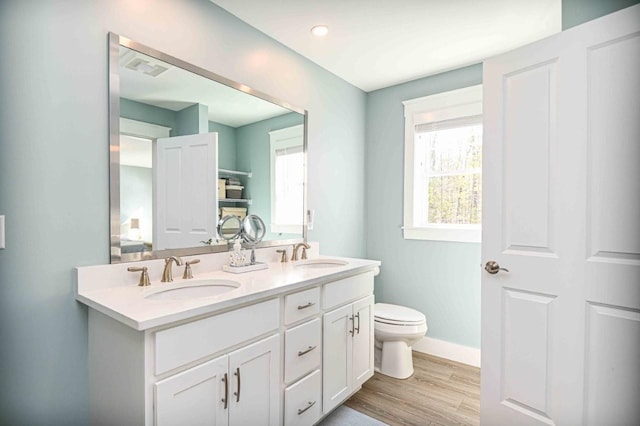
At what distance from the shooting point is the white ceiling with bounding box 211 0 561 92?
1.82 metres

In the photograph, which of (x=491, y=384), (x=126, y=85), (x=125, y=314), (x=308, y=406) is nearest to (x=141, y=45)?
(x=126, y=85)

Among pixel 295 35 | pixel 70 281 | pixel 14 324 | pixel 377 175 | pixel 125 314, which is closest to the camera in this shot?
pixel 125 314

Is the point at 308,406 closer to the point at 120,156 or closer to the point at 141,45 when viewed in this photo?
the point at 120,156

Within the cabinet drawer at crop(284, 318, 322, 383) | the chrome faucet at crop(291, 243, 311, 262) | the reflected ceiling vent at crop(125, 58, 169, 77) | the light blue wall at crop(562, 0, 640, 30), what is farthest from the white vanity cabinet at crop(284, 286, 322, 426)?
the light blue wall at crop(562, 0, 640, 30)

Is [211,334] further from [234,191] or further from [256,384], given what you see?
[234,191]

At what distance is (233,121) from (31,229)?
1.14 meters

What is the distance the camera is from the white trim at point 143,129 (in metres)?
1.46

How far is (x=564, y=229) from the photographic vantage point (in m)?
1.37

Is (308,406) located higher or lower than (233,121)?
lower

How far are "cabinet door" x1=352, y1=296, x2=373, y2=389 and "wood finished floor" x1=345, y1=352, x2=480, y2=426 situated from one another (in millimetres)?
139

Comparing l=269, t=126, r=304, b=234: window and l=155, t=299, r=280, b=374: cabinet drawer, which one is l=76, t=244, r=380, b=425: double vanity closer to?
l=155, t=299, r=280, b=374: cabinet drawer

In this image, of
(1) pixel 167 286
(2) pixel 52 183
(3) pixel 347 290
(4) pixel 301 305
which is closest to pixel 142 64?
(2) pixel 52 183

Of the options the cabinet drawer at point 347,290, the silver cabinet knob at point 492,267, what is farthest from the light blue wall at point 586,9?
the cabinet drawer at point 347,290

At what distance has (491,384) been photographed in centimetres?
161
